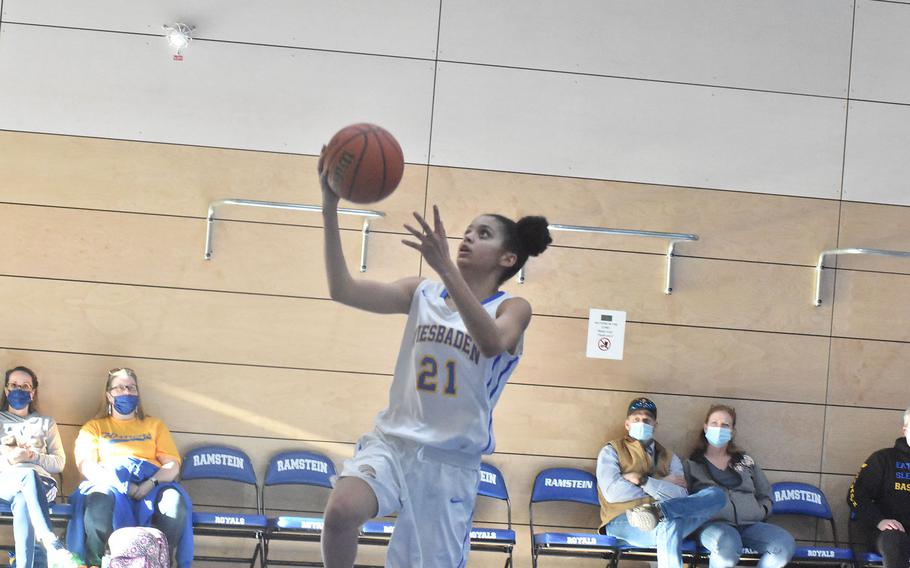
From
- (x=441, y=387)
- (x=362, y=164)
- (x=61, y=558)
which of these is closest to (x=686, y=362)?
(x=441, y=387)

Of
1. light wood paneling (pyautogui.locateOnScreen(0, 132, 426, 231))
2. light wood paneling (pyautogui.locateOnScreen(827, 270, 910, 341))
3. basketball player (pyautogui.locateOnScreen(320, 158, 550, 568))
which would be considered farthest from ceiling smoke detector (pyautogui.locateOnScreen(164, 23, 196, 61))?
light wood paneling (pyautogui.locateOnScreen(827, 270, 910, 341))

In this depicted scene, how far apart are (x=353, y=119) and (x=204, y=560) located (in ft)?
9.72

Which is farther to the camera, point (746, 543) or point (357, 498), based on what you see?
point (746, 543)

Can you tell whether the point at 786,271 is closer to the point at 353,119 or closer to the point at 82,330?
the point at 353,119

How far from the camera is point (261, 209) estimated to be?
634cm

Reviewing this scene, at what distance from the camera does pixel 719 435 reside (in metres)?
6.30

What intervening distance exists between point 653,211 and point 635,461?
66.1 inches

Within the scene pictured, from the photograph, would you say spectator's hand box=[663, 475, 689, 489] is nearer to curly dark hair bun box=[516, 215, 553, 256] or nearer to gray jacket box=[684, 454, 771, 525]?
gray jacket box=[684, 454, 771, 525]

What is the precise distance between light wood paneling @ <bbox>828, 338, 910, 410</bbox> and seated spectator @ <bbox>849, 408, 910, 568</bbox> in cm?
32

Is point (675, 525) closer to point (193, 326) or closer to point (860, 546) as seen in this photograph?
point (860, 546)

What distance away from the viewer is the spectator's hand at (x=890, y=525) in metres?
6.05

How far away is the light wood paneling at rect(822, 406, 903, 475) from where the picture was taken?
22.0ft

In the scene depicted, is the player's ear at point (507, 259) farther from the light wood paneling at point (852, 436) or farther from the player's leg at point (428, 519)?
the light wood paneling at point (852, 436)

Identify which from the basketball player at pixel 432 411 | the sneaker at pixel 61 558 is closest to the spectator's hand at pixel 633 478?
the basketball player at pixel 432 411
